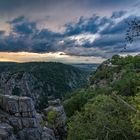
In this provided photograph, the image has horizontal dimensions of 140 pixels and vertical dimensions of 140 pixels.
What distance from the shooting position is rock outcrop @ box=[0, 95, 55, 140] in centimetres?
7644

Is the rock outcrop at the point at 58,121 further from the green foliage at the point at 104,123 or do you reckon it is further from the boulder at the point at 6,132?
the green foliage at the point at 104,123

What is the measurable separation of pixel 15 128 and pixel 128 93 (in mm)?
67835

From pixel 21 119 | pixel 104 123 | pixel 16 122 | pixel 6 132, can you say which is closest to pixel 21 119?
pixel 21 119

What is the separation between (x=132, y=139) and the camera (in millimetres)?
58000

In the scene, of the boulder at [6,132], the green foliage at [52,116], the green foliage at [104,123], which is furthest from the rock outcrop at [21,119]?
the green foliage at [104,123]

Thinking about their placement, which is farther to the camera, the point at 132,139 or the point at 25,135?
the point at 25,135

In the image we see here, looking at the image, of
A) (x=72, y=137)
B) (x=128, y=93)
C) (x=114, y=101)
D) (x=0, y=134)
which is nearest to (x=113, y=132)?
(x=114, y=101)

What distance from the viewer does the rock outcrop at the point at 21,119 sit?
76438mm

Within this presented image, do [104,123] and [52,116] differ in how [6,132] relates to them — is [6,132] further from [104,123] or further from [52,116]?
[52,116]

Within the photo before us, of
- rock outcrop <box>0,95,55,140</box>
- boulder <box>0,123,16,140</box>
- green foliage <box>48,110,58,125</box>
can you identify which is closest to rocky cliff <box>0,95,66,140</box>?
rock outcrop <box>0,95,55,140</box>

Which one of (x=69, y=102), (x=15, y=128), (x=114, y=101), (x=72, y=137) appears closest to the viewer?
(x=114, y=101)

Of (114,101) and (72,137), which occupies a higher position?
(114,101)

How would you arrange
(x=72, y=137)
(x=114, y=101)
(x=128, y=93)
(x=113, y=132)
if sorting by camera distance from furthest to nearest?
(x=128, y=93) < (x=72, y=137) < (x=114, y=101) < (x=113, y=132)

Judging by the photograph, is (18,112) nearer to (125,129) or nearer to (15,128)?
(15,128)
